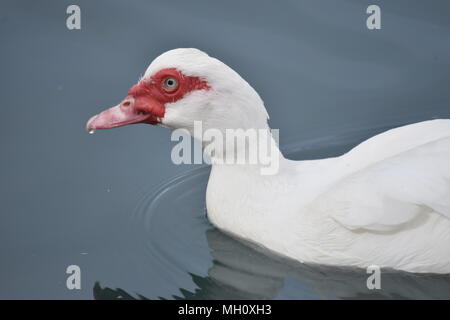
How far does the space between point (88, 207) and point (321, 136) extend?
200cm

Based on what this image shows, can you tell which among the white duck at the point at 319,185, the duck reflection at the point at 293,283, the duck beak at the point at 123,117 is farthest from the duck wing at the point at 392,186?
the duck beak at the point at 123,117

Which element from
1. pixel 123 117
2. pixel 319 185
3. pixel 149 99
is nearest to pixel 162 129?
pixel 123 117

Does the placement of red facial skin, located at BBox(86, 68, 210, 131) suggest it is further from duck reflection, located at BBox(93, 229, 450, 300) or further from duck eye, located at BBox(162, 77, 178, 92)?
duck reflection, located at BBox(93, 229, 450, 300)

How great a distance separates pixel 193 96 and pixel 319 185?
95 centimetres

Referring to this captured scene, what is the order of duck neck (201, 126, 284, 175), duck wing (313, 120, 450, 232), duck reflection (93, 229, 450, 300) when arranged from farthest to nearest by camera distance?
duck neck (201, 126, 284, 175) < duck reflection (93, 229, 450, 300) < duck wing (313, 120, 450, 232)

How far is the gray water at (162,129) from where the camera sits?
204 inches

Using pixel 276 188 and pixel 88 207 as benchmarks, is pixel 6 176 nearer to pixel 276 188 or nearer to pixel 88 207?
pixel 88 207

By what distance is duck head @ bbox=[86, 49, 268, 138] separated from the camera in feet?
16.3

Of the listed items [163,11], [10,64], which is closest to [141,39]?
[163,11]

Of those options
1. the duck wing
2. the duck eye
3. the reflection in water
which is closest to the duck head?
the duck eye

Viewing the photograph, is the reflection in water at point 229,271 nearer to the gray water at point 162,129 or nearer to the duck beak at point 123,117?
the gray water at point 162,129

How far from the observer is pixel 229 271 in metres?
5.24

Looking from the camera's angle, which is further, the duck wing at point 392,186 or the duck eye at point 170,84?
the duck eye at point 170,84

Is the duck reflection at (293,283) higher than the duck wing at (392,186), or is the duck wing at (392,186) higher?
the duck wing at (392,186)
